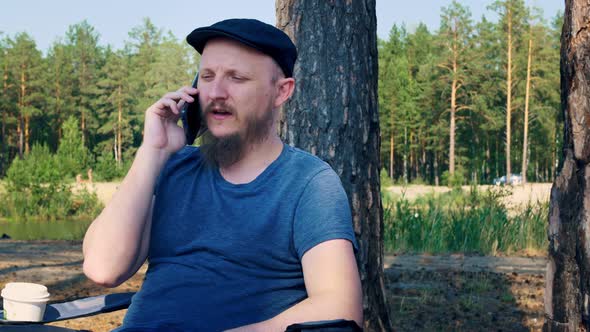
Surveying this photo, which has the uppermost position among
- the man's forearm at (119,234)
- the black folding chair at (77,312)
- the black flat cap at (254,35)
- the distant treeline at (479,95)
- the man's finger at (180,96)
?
the distant treeline at (479,95)

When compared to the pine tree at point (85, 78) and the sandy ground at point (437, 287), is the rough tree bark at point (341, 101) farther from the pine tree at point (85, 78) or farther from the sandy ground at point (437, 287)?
the pine tree at point (85, 78)

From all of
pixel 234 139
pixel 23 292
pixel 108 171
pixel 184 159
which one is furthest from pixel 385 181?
pixel 23 292

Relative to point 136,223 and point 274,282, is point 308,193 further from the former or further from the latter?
point 136,223

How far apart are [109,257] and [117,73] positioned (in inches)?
2490

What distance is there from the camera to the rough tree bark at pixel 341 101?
4566 mm

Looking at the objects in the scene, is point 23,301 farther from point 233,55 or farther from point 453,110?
point 453,110

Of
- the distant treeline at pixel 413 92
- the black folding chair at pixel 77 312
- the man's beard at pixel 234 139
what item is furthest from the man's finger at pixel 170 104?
the distant treeline at pixel 413 92

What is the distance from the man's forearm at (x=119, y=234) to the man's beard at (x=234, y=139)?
0.71ft

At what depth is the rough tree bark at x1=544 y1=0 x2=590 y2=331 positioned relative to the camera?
10.8ft

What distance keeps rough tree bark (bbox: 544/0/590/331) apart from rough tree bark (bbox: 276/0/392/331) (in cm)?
124

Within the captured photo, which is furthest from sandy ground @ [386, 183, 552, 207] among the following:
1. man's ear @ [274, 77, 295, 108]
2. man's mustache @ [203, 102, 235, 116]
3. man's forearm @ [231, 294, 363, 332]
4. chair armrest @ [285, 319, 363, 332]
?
chair armrest @ [285, 319, 363, 332]

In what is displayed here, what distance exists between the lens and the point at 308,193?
2.36m

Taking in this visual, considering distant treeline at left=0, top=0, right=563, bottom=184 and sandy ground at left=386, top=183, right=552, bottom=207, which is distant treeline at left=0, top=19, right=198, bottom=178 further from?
sandy ground at left=386, top=183, right=552, bottom=207

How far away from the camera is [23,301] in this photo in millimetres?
2336
